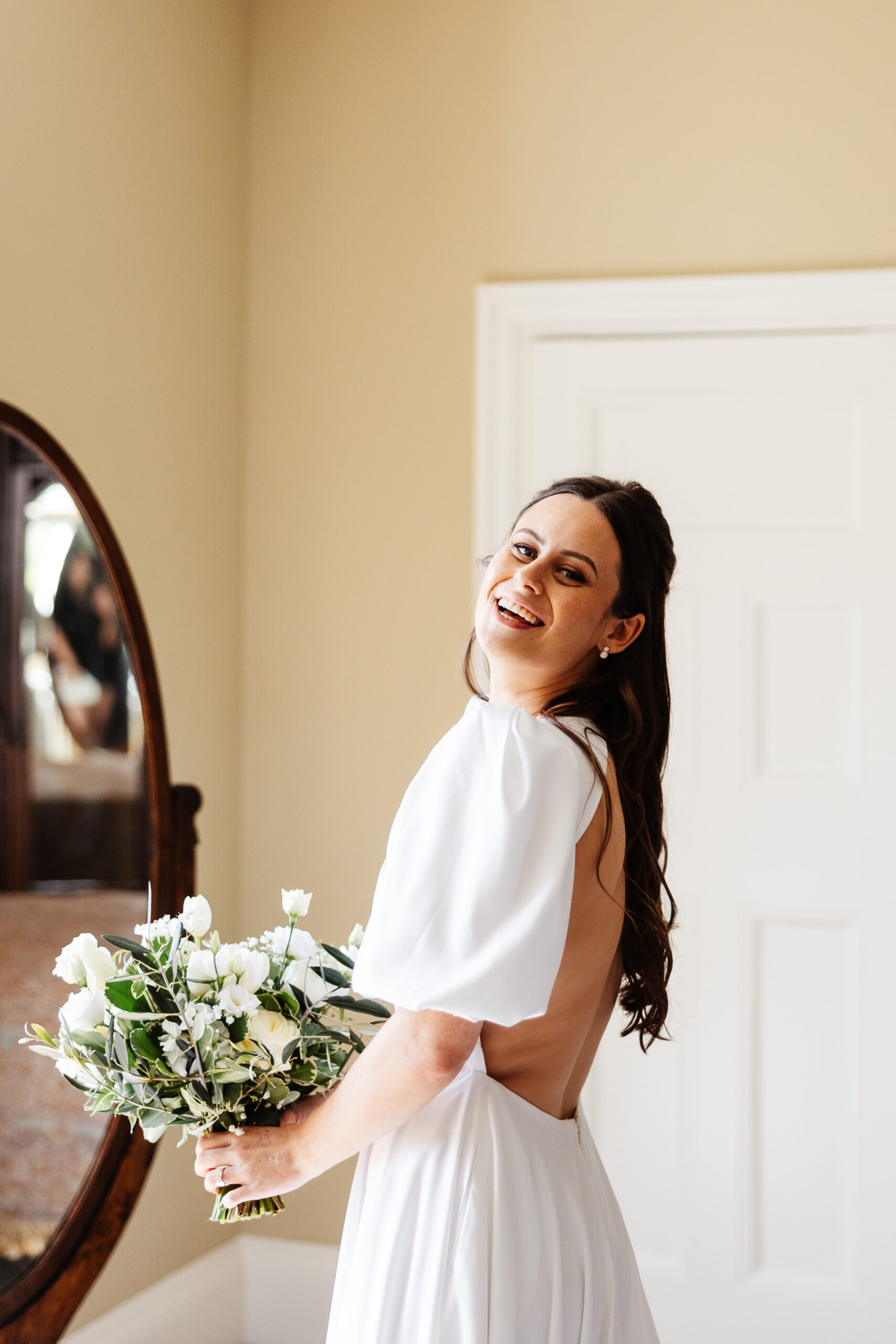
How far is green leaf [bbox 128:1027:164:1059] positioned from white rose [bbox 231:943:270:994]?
0.35 feet

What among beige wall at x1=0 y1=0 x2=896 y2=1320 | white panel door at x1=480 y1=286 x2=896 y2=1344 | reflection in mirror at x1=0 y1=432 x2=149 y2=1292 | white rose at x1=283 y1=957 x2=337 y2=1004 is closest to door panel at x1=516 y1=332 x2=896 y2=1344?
white panel door at x1=480 y1=286 x2=896 y2=1344

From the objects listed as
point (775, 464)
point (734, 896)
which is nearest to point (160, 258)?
point (775, 464)

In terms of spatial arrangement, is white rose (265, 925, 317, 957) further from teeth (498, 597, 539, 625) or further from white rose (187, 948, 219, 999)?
teeth (498, 597, 539, 625)

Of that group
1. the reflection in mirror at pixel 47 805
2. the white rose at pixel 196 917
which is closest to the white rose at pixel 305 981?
the white rose at pixel 196 917

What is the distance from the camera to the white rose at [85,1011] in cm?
125

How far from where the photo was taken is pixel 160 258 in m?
2.50

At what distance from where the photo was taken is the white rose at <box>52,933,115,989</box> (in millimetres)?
1282

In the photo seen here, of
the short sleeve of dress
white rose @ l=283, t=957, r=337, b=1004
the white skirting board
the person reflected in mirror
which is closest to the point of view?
the short sleeve of dress

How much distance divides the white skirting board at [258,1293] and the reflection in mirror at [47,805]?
2.14ft

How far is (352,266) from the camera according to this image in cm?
277

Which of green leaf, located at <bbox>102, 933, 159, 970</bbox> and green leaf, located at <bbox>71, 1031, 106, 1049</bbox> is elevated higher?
green leaf, located at <bbox>102, 933, 159, 970</bbox>

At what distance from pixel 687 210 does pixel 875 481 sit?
689 millimetres

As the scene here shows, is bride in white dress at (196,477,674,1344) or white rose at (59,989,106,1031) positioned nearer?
bride in white dress at (196,477,674,1344)

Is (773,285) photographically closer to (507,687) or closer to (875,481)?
(875,481)
